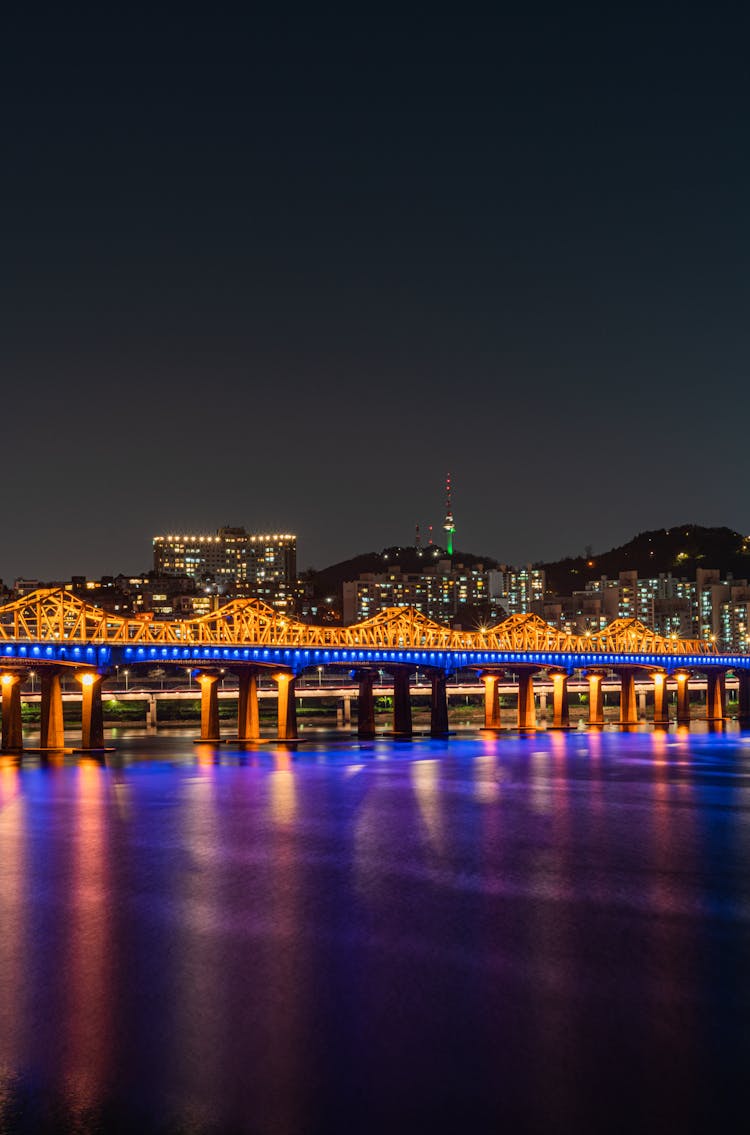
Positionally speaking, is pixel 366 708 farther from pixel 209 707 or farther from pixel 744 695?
pixel 744 695

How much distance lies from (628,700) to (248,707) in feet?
211

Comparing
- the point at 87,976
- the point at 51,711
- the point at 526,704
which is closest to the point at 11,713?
the point at 51,711

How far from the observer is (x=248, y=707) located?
10869 centimetres

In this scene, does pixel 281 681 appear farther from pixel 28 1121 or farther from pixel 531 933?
pixel 28 1121

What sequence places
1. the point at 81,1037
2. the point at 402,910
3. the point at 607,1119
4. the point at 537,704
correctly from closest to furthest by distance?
the point at 607,1119 → the point at 81,1037 → the point at 402,910 → the point at 537,704

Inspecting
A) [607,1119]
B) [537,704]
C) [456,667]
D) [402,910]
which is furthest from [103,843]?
[537,704]

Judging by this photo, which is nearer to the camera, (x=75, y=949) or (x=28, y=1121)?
(x=28, y=1121)

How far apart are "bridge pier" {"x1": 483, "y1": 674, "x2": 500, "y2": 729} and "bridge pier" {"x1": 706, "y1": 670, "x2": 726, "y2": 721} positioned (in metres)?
41.8

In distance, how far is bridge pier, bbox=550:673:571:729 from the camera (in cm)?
14050

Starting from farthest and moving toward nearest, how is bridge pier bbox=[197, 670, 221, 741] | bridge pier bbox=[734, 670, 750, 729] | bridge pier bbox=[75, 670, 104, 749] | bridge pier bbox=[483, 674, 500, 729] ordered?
bridge pier bbox=[734, 670, 750, 729], bridge pier bbox=[483, 674, 500, 729], bridge pier bbox=[197, 670, 221, 741], bridge pier bbox=[75, 670, 104, 749]

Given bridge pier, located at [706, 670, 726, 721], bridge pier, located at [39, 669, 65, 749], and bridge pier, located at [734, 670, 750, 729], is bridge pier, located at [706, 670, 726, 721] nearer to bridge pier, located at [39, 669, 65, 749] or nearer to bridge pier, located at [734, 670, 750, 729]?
bridge pier, located at [734, 670, 750, 729]

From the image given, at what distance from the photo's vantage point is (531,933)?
31.5 meters

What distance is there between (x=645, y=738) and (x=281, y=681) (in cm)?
4270

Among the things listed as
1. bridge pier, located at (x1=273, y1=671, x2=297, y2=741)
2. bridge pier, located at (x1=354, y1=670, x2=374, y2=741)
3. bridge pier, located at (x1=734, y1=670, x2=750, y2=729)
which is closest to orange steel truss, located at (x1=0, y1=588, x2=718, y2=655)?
bridge pier, located at (x1=273, y1=671, x2=297, y2=741)
